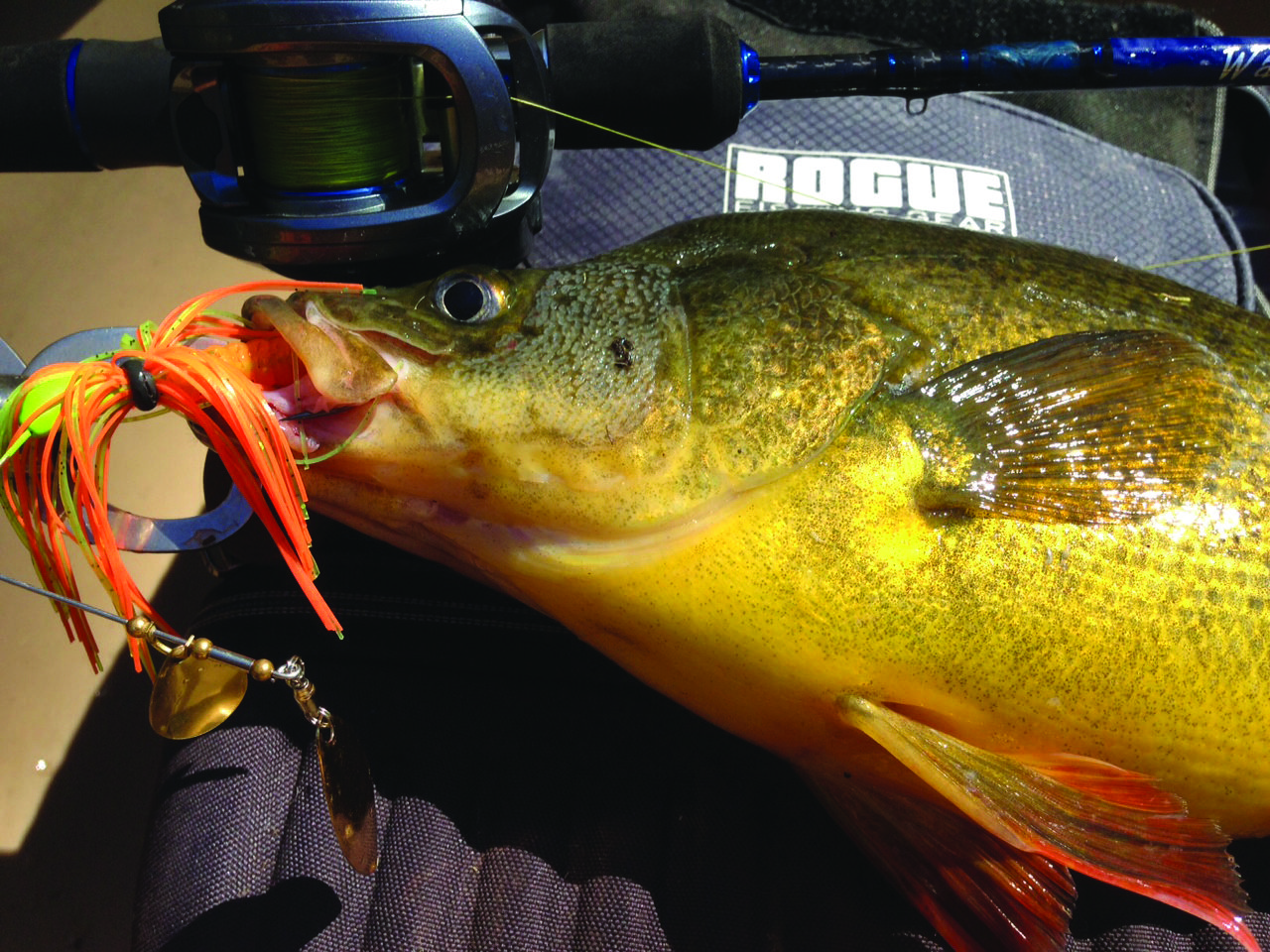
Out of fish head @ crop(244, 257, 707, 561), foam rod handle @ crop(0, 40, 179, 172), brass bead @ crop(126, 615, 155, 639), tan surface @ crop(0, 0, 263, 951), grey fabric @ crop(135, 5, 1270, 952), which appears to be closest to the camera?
brass bead @ crop(126, 615, 155, 639)

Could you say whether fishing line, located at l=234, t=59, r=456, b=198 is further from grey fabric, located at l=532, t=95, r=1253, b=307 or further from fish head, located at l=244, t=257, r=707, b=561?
grey fabric, located at l=532, t=95, r=1253, b=307

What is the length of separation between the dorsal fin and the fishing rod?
75 centimetres

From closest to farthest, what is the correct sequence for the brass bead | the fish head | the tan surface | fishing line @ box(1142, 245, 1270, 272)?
the brass bead
the fish head
the tan surface
fishing line @ box(1142, 245, 1270, 272)

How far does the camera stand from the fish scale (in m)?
1.51

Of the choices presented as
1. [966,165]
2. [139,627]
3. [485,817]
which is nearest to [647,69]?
[966,165]

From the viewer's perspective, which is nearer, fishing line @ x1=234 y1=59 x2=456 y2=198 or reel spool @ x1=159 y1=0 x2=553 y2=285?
reel spool @ x1=159 y1=0 x2=553 y2=285

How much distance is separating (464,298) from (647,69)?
67 cm

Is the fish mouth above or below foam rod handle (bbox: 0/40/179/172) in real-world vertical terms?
below

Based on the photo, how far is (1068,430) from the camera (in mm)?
1553

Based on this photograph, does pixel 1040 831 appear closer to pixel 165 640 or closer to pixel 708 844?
pixel 708 844

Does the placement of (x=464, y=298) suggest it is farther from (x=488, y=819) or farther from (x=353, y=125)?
(x=488, y=819)

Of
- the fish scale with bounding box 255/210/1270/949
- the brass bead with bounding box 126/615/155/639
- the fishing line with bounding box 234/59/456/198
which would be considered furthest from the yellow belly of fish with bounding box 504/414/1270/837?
the fishing line with bounding box 234/59/456/198

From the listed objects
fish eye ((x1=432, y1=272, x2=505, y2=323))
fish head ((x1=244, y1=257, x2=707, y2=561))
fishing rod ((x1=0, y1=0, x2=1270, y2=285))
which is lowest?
fish head ((x1=244, y1=257, x2=707, y2=561))

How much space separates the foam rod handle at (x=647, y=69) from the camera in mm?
1913
